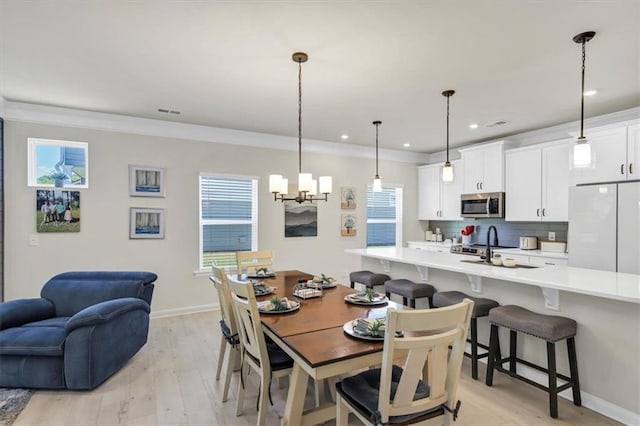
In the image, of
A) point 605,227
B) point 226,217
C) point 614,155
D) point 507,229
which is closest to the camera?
point 605,227

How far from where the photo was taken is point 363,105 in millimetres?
3859

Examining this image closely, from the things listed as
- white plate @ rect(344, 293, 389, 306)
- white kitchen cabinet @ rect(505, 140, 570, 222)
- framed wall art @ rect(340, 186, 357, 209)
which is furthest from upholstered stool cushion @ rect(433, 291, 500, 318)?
framed wall art @ rect(340, 186, 357, 209)

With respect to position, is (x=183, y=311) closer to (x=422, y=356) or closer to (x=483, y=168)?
(x=422, y=356)

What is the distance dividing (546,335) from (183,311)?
4249mm

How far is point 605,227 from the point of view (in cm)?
350

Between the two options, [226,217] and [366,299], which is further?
[226,217]

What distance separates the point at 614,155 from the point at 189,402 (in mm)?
4933

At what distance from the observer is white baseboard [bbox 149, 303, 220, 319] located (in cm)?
448

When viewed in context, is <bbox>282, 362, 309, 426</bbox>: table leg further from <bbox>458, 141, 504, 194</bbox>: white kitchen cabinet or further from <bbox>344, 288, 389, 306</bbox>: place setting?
<bbox>458, 141, 504, 194</bbox>: white kitchen cabinet

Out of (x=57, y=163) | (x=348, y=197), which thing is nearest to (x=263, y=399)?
(x=57, y=163)

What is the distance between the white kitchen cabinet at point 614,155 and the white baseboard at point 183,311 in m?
4.96

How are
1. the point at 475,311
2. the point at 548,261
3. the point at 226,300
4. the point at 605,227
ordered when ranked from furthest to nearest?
the point at 548,261, the point at 605,227, the point at 475,311, the point at 226,300

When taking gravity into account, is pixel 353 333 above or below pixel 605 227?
below

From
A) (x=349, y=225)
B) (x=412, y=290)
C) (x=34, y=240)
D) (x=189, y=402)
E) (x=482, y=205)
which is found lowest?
(x=189, y=402)
